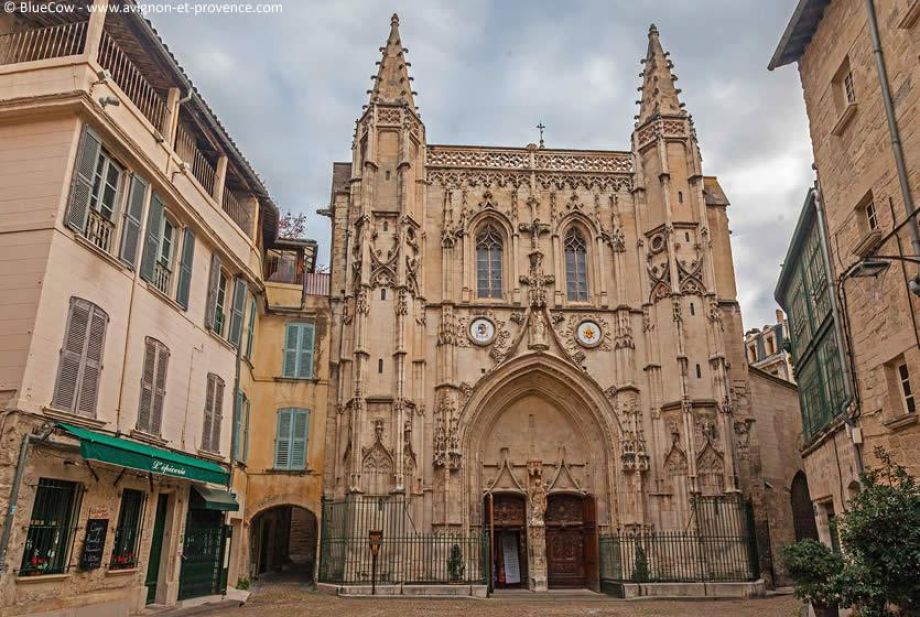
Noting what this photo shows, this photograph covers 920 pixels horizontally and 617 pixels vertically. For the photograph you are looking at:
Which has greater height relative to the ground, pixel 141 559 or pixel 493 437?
pixel 493 437

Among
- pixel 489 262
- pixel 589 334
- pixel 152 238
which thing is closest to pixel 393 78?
pixel 489 262

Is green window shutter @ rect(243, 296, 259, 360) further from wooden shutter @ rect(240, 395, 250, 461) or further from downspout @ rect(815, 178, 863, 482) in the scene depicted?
downspout @ rect(815, 178, 863, 482)

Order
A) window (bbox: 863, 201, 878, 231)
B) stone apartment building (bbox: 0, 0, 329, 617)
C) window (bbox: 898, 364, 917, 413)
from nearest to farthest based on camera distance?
stone apartment building (bbox: 0, 0, 329, 617)
window (bbox: 898, 364, 917, 413)
window (bbox: 863, 201, 878, 231)

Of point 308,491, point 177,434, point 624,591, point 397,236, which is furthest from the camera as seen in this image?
point 397,236

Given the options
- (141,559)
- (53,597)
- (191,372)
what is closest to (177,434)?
(191,372)

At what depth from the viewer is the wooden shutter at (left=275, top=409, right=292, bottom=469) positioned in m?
21.6

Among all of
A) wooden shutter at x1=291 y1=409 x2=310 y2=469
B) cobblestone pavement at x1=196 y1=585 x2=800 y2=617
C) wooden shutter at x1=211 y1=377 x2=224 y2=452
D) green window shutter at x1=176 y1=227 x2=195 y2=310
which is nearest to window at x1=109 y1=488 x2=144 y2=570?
cobblestone pavement at x1=196 y1=585 x2=800 y2=617

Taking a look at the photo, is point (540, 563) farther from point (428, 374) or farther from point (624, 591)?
point (428, 374)

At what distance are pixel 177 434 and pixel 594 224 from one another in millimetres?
15696

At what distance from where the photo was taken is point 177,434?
15055mm

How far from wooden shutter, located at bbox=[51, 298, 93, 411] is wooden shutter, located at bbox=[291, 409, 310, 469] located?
10.8 m

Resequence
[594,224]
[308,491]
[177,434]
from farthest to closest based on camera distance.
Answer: [594,224], [308,491], [177,434]

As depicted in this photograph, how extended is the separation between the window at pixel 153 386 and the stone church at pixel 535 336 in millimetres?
7398

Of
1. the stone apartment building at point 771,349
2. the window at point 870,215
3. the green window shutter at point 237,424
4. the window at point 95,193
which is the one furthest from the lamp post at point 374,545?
the stone apartment building at point 771,349
